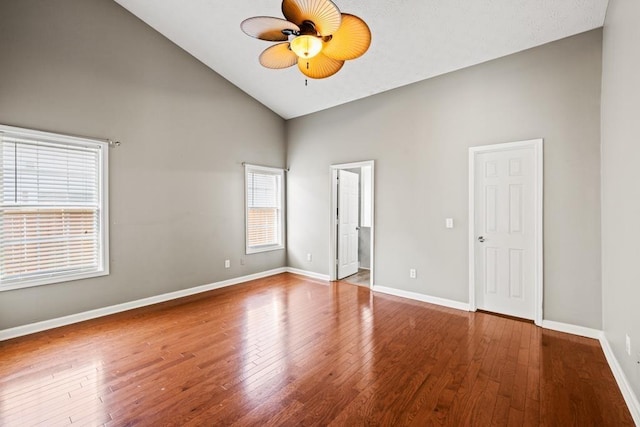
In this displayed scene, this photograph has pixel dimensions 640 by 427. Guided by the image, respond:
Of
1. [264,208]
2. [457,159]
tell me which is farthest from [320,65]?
[264,208]

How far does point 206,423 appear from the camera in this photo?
1.83 m

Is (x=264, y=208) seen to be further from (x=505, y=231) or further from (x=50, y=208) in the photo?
(x=505, y=231)

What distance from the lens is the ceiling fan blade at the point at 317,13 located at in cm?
180

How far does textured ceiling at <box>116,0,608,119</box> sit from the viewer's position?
289cm

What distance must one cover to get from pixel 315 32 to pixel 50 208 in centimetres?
346

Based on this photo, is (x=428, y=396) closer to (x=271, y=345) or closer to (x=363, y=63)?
(x=271, y=345)

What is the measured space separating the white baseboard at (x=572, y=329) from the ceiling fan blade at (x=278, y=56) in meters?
3.84

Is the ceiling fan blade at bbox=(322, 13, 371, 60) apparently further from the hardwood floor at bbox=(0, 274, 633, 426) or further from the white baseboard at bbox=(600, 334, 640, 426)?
the white baseboard at bbox=(600, 334, 640, 426)

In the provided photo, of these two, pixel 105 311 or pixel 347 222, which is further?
pixel 347 222

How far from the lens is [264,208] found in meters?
5.61

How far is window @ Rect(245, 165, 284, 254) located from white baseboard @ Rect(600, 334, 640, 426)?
4.69 meters

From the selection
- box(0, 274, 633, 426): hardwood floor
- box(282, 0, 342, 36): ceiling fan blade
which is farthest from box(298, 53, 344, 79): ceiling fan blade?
box(0, 274, 633, 426): hardwood floor

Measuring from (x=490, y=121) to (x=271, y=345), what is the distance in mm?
3630

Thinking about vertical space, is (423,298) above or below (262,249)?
below
